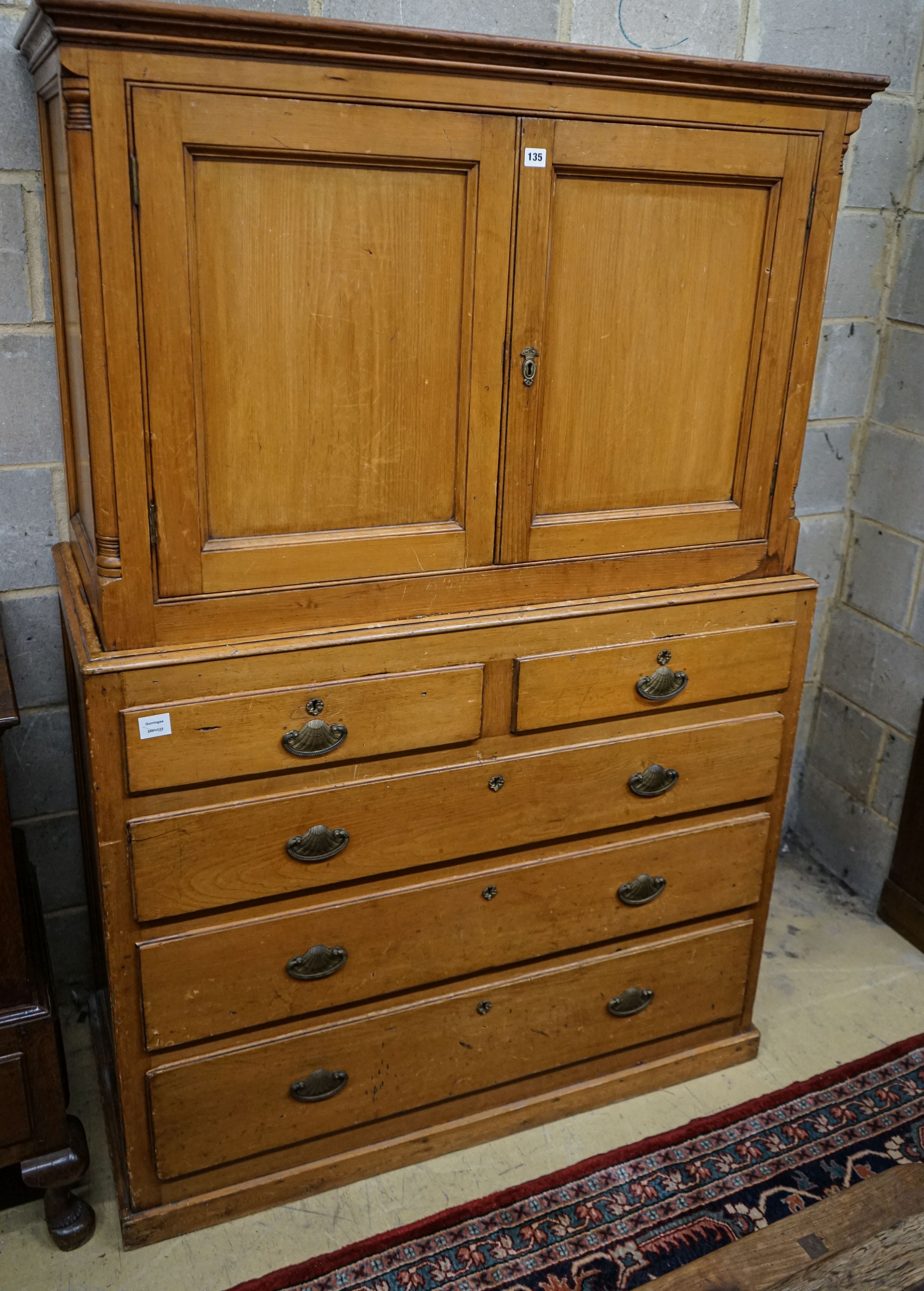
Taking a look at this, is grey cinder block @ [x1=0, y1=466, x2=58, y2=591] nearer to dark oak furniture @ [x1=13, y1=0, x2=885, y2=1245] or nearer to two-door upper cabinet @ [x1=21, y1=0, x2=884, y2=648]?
dark oak furniture @ [x1=13, y1=0, x2=885, y2=1245]

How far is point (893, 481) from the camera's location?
109 inches

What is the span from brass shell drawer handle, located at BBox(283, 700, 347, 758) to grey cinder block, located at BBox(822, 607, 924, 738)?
5.44 feet

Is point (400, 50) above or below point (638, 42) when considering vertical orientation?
below

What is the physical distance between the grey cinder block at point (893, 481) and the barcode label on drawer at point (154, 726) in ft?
6.35

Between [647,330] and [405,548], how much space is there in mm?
551

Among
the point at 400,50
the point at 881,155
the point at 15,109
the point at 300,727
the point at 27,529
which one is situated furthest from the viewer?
the point at 881,155

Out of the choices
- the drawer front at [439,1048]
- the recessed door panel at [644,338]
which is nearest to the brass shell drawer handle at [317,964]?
the drawer front at [439,1048]

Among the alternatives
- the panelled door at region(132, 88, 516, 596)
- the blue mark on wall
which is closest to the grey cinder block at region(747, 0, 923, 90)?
the blue mark on wall

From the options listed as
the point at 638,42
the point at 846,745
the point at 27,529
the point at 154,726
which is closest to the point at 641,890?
the point at 154,726

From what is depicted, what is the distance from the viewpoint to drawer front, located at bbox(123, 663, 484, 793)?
1.70 m

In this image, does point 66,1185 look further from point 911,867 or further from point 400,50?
point 911,867

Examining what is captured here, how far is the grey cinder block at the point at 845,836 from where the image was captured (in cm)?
296

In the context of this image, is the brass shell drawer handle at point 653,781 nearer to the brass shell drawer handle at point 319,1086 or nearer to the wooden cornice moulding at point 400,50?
the brass shell drawer handle at point 319,1086

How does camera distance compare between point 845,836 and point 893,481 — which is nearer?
point 893,481
